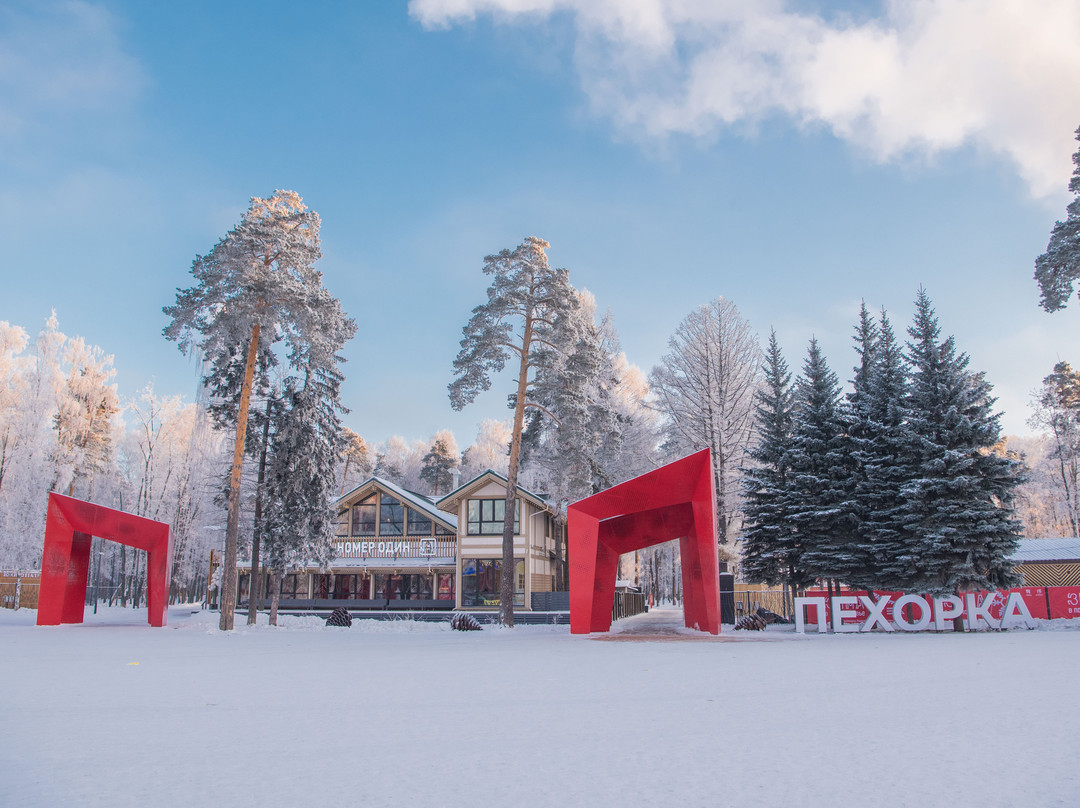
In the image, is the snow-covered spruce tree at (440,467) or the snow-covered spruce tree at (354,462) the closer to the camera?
the snow-covered spruce tree at (354,462)

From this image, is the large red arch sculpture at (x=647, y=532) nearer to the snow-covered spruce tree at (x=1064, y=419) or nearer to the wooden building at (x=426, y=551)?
the wooden building at (x=426, y=551)

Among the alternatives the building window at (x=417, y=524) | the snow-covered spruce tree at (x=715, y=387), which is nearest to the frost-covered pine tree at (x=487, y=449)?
the building window at (x=417, y=524)

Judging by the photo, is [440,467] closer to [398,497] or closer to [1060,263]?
[398,497]

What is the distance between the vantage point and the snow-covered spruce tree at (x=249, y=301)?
21.5 meters

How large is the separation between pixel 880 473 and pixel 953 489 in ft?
7.33

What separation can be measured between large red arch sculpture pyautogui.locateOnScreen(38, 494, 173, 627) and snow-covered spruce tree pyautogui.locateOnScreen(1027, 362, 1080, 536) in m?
44.3

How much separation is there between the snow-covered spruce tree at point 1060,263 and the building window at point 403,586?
29.1m

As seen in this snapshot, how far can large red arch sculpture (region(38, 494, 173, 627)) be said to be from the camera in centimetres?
2136

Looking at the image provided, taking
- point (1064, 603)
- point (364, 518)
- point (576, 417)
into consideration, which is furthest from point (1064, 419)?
point (364, 518)

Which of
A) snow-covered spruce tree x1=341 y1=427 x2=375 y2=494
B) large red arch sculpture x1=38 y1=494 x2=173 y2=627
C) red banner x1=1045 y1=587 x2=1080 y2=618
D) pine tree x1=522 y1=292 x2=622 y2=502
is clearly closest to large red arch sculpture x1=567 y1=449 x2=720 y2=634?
pine tree x1=522 y1=292 x2=622 y2=502

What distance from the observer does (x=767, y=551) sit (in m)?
24.2

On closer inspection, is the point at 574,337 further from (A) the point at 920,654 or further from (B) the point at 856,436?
(A) the point at 920,654

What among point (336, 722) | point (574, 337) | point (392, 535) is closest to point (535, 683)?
point (336, 722)

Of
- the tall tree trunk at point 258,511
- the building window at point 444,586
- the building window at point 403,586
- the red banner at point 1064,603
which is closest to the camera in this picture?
the red banner at point 1064,603
